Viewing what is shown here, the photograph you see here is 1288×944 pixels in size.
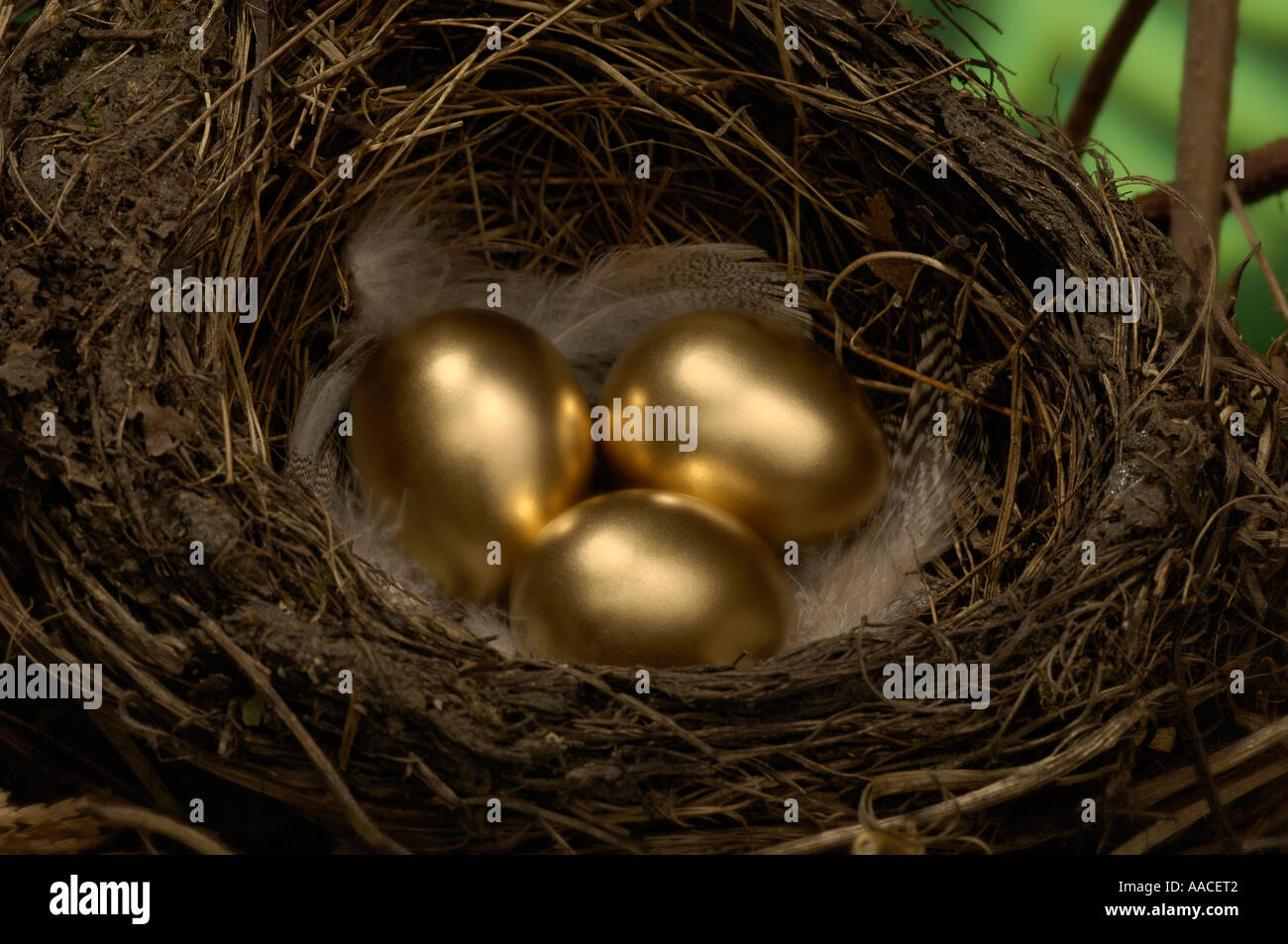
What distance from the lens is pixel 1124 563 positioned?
0.96 metres

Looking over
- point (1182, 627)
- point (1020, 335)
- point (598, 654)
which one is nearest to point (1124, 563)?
point (1182, 627)

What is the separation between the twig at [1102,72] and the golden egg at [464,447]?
2.74 ft

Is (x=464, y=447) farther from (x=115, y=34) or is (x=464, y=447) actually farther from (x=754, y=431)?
(x=115, y=34)

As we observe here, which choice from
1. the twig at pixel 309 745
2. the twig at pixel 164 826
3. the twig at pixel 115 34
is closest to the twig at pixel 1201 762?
the twig at pixel 309 745

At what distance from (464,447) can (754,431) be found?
0.27m

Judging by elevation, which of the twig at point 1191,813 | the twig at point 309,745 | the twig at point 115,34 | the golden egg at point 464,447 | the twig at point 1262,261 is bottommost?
the twig at point 1191,813

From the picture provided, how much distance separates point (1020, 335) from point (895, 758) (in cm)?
48

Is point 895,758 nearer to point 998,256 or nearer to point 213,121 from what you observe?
point 998,256

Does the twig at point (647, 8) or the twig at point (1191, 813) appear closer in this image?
the twig at point (1191, 813)

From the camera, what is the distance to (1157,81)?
1.67 m

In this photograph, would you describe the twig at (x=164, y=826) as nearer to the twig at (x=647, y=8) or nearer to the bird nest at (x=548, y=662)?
the bird nest at (x=548, y=662)

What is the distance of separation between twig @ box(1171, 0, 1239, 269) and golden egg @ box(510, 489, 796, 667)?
0.67 meters

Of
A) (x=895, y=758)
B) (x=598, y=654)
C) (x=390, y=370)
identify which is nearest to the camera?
(x=895, y=758)

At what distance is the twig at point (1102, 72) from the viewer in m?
1.59
